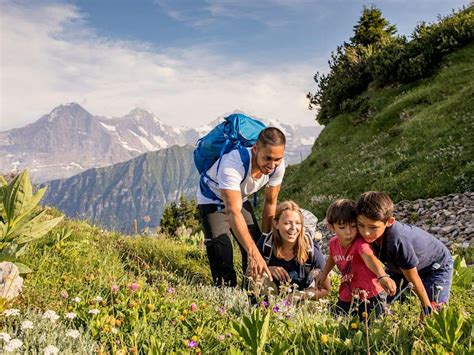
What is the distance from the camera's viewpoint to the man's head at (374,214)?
437 cm

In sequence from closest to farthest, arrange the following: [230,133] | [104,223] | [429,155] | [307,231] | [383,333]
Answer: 1. [383,333]
2. [230,133]
3. [307,231]
4. [104,223]
5. [429,155]

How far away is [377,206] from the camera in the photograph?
172 inches

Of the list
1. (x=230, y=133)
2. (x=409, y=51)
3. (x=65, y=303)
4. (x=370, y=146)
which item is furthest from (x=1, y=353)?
(x=409, y=51)

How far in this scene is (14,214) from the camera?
4699 mm

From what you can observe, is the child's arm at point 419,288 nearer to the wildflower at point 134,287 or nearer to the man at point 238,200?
the man at point 238,200

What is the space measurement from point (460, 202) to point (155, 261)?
796 cm

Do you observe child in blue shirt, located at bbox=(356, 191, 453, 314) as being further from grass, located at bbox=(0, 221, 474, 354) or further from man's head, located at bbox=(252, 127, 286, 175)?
man's head, located at bbox=(252, 127, 286, 175)

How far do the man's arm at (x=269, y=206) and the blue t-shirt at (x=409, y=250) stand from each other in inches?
62.0

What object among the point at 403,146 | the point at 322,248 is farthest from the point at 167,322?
the point at 403,146

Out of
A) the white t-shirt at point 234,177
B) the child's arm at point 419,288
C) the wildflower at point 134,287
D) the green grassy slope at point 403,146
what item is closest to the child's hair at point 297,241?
the white t-shirt at point 234,177

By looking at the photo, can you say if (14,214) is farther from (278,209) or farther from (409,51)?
(409,51)

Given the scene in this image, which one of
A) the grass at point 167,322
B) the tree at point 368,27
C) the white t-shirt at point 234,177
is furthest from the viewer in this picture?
the tree at point 368,27

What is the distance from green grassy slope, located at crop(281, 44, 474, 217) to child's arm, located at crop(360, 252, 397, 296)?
828 cm

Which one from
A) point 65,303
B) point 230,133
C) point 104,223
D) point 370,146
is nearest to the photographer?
point 65,303
